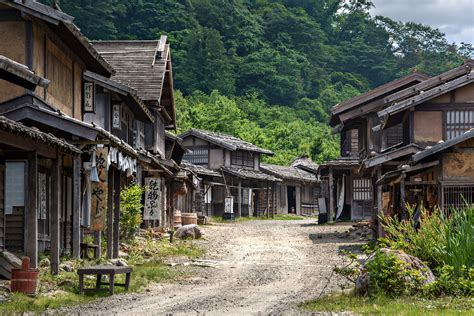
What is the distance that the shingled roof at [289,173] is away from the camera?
211ft

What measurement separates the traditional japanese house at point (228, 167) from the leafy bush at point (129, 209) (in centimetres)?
2758

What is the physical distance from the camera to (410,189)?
29062mm

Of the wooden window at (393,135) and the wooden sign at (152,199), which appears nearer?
the wooden sign at (152,199)

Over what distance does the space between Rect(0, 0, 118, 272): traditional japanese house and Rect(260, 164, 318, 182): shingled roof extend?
4045cm

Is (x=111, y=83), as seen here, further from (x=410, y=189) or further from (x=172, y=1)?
(x=172, y=1)

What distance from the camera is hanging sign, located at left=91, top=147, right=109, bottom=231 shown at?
21328mm

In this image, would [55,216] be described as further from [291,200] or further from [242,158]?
[291,200]

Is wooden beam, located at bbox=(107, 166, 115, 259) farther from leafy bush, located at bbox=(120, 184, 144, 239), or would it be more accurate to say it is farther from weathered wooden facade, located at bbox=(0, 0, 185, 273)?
leafy bush, located at bbox=(120, 184, 144, 239)

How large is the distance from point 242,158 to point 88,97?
35.9 m

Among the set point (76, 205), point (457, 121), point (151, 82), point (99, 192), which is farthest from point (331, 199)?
point (76, 205)

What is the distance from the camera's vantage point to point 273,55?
98250 mm

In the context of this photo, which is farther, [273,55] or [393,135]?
[273,55]

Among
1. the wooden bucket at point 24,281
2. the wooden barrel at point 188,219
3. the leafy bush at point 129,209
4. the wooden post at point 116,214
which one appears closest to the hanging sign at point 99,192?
the wooden post at point 116,214

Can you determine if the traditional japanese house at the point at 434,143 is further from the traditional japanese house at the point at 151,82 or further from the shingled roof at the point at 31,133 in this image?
the shingled roof at the point at 31,133
